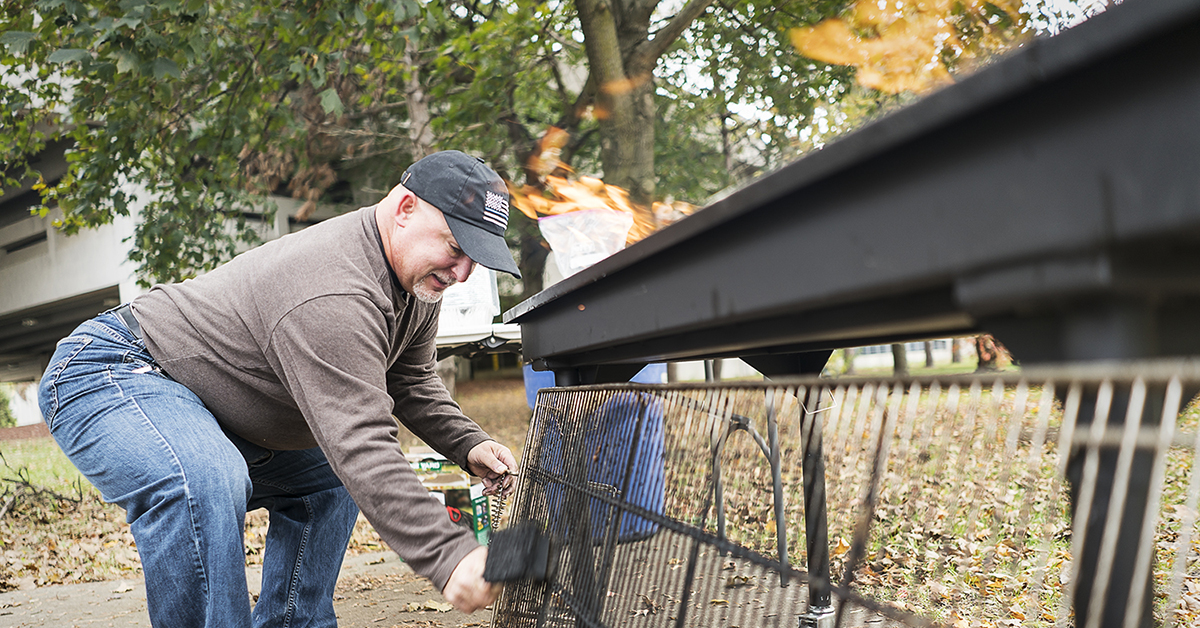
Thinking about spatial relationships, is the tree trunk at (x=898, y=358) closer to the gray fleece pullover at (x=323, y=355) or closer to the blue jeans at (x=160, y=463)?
the gray fleece pullover at (x=323, y=355)

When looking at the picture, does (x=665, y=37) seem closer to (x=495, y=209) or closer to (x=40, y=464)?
(x=495, y=209)

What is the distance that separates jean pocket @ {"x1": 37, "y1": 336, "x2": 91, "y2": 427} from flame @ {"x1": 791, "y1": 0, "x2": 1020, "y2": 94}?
404cm

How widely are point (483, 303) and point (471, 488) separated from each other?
1718 millimetres

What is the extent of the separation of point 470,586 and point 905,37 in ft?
16.1

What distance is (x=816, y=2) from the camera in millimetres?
7062

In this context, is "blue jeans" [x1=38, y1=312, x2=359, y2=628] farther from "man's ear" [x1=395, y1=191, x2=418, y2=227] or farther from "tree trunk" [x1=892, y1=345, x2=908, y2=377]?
"tree trunk" [x1=892, y1=345, x2=908, y2=377]

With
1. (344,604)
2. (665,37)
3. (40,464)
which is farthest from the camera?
(40,464)

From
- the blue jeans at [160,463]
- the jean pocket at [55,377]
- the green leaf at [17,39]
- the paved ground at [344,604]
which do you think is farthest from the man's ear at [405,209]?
the green leaf at [17,39]

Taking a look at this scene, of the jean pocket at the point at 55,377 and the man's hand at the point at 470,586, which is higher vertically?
the jean pocket at the point at 55,377

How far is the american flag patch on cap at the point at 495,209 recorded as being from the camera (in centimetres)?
225

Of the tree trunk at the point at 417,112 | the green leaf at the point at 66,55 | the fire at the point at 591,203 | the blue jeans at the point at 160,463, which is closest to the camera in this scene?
the blue jeans at the point at 160,463

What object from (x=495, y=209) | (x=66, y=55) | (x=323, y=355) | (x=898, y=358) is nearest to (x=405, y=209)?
Result: (x=495, y=209)

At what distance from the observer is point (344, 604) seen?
13.8ft

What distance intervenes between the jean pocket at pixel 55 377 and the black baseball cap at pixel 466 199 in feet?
3.53
